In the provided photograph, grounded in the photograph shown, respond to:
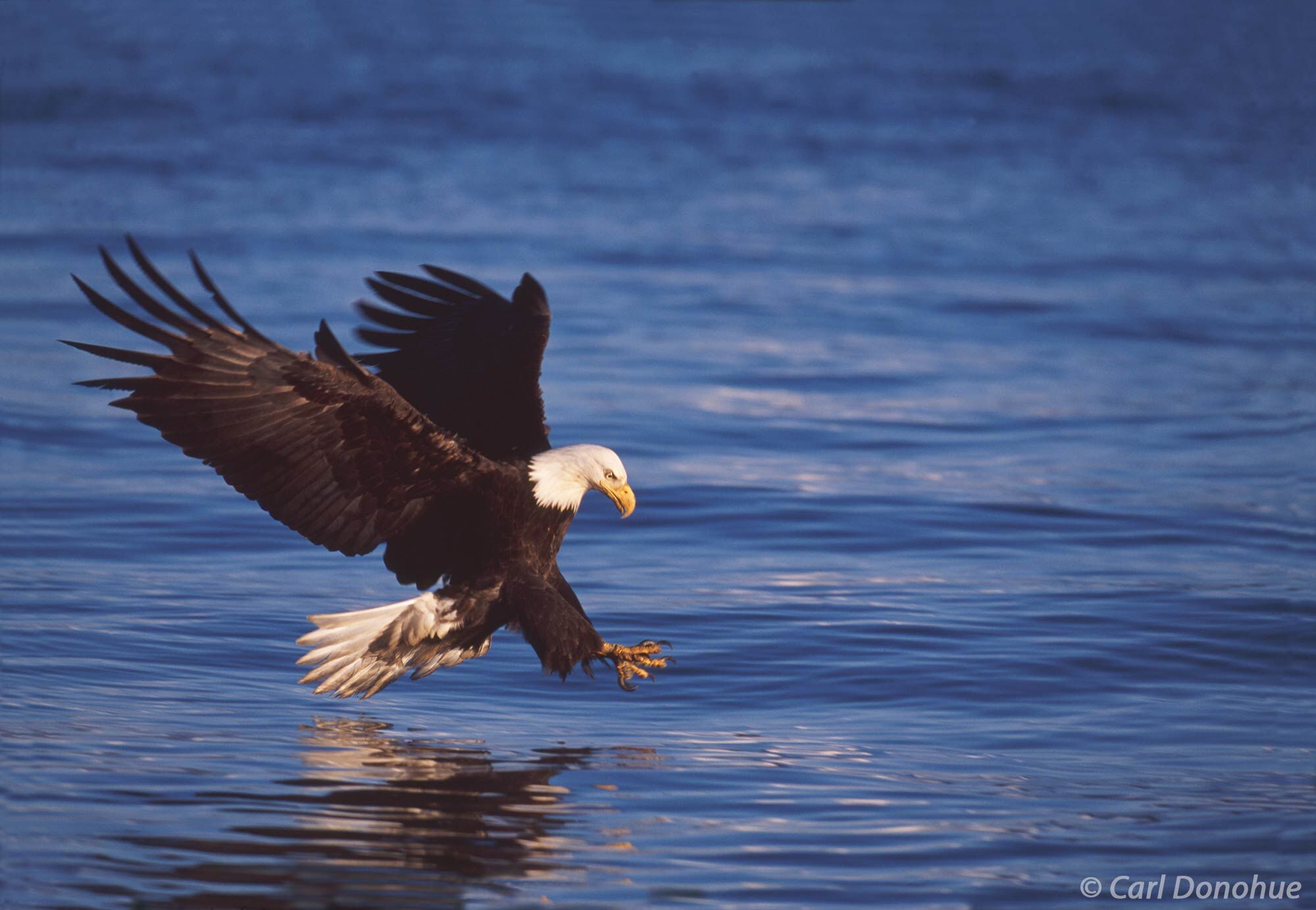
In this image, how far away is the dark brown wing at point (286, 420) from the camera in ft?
14.5

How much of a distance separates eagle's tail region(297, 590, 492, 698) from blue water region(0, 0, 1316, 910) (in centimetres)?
12

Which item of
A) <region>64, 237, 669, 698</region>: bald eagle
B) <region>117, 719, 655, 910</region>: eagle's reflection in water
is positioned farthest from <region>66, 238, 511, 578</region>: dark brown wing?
<region>117, 719, 655, 910</region>: eagle's reflection in water

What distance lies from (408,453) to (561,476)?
0.62 meters

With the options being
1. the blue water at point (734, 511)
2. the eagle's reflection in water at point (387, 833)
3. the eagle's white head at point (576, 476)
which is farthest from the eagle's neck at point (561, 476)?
the eagle's reflection in water at point (387, 833)

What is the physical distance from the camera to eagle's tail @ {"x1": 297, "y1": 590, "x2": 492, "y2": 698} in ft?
16.8

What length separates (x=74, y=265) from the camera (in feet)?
38.1

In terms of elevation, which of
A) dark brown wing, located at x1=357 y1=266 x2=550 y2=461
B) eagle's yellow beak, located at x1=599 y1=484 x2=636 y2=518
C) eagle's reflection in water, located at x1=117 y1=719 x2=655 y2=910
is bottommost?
eagle's reflection in water, located at x1=117 y1=719 x2=655 y2=910

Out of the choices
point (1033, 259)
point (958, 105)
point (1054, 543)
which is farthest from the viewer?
point (958, 105)

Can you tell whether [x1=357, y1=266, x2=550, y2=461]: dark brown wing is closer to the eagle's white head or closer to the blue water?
the eagle's white head

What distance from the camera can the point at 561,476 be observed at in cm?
521

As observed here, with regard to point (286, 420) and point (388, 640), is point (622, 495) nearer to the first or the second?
point (388, 640)

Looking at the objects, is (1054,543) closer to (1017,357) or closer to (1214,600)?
(1214,600)

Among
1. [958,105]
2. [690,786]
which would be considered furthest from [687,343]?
[958,105]

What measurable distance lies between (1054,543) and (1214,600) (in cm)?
88
